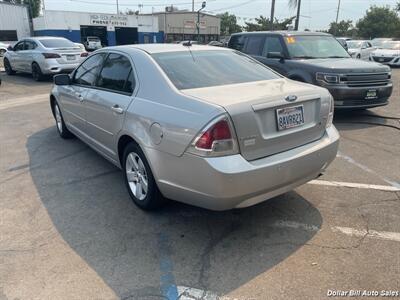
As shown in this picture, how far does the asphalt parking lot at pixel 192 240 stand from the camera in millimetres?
2754

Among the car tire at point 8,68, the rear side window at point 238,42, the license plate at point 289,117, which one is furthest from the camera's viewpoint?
the car tire at point 8,68

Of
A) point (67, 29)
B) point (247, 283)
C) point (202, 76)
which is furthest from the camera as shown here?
point (67, 29)

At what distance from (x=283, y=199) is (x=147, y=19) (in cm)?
5181

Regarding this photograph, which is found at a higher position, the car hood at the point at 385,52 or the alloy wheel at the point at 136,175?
the car hood at the point at 385,52

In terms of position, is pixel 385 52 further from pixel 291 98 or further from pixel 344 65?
pixel 291 98

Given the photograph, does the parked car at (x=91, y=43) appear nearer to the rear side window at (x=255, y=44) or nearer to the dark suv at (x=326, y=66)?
the rear side window at (x=255, y=44)

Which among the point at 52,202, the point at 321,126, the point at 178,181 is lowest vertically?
the point at 52,202

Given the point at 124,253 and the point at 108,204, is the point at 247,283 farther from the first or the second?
the point at 108,204

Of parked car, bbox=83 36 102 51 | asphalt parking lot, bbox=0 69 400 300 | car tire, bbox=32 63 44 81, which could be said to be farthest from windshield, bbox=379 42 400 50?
parked car, bbox=83 36 102 51

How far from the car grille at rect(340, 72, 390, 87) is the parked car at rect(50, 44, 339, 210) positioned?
3511 millimetres

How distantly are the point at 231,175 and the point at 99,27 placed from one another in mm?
49720

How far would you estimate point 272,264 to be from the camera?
9.77 feet

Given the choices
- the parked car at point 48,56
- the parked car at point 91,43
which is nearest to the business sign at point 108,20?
the parked car at point 91,43

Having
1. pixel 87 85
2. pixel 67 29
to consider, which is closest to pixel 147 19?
pixel 67 29
